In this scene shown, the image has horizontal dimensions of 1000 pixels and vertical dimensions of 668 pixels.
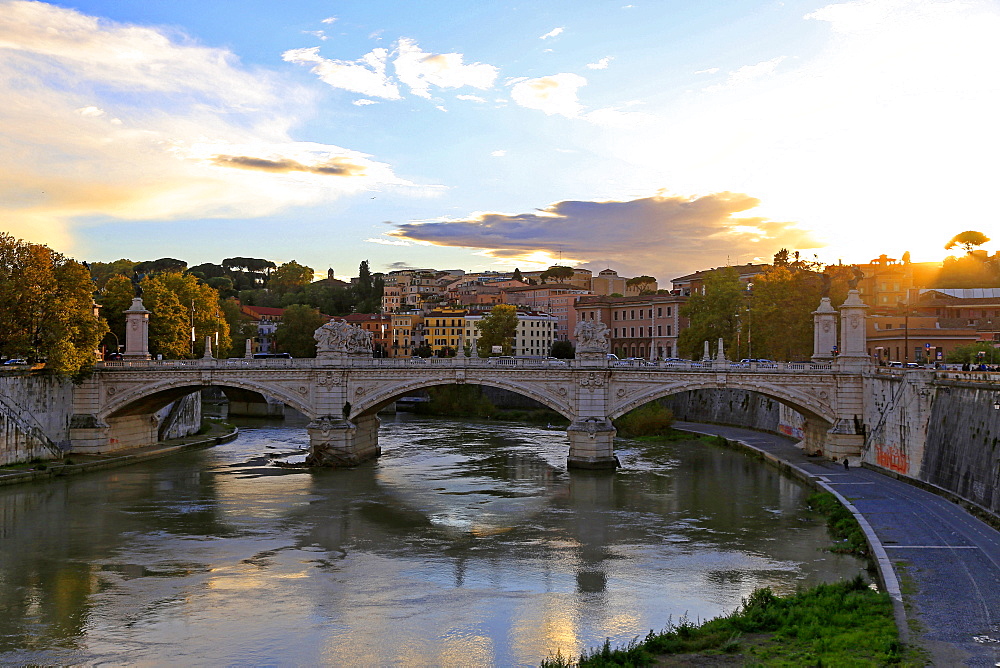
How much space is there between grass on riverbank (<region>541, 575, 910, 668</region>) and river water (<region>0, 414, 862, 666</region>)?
5.18 feet

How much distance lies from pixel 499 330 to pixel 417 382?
43.5 metres

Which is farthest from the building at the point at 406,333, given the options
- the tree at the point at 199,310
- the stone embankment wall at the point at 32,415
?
the stone embankment wall at the point at 32,415

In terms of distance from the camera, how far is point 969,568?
1722 centimetres

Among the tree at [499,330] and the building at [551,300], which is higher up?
the building at [551,300]

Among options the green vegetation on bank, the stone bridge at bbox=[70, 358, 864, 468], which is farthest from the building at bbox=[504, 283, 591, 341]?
the green vegetation on bank

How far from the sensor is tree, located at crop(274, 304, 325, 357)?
84.7 metres

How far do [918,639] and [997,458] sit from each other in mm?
9728

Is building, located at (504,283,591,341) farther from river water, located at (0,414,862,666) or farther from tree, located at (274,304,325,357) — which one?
river water, located at (0,414,862,666)

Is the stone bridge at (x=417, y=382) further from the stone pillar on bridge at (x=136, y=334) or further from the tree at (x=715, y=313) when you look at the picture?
the tree at (x=715, y=313)

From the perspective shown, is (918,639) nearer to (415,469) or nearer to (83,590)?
(83,590)

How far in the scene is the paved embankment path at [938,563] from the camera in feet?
44.9

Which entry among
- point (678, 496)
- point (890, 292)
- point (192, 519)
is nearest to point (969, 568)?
point (678, 496)

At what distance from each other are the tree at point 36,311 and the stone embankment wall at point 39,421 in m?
1.17

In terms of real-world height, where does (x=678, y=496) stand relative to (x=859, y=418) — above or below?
below
